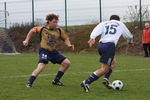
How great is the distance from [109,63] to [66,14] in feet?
89.8

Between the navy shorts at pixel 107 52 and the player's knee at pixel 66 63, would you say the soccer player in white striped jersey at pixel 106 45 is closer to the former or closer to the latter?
the navy shorts at pixel 107 52

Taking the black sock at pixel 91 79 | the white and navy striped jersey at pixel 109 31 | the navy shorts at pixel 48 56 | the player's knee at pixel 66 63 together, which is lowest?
the black sock at pixel 91 79

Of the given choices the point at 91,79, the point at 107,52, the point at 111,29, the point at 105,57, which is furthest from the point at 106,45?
the point at 91,79

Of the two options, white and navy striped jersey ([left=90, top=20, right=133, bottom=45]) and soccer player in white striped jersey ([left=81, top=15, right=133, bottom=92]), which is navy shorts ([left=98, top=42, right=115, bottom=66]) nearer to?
soccer player in white striped jersey ([left=81, top=15, right=133, bottom=92])

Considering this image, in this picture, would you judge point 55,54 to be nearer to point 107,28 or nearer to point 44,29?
point 44,29

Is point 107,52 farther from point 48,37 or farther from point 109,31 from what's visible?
point 48,37

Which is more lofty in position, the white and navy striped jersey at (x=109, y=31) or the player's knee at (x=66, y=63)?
the white and navy striped jersey at (x=109, y=31)

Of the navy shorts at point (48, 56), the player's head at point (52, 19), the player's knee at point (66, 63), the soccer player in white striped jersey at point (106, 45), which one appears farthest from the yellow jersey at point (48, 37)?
the soccer player in white striped jersey at point (106, 45)

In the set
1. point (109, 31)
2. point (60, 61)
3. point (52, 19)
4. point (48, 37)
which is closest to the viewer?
point (109, 31)

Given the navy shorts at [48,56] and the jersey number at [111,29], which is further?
the navy shorts at [48,56]

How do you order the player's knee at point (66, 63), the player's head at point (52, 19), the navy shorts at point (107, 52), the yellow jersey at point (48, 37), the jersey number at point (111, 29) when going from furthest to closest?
the player's knee at point (66, 63) → the yellow jersey at point (48, 37) → the player's head at point (52, 19) → the jersey number at point (111, 29) → the navy shorts at point (107, 52)

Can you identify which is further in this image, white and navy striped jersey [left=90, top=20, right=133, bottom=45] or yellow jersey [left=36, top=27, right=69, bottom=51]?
yellow jersey [left=36, top=27, right=69, bottom=51]

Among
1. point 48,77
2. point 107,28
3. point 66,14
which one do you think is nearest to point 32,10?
point 66,14

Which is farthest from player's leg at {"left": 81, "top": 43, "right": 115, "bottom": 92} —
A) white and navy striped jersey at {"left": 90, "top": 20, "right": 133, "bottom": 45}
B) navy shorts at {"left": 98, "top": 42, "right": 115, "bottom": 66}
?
white and navy striped jersey at {"left": 90, "top": 20, "right": 133, "bottom": 45}
